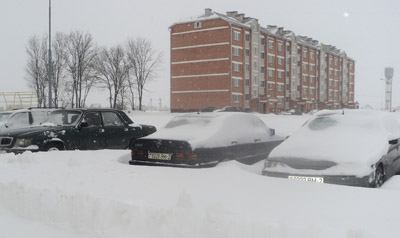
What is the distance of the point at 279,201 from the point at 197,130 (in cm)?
326

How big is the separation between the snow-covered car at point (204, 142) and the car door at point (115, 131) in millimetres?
3512

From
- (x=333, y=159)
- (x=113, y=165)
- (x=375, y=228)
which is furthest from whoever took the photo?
(x=113, y=165)

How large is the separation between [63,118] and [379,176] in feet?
27.0

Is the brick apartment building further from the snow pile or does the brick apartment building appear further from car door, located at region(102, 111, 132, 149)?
the snow pile

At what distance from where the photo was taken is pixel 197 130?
7.10 m

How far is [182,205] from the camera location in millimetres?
3990

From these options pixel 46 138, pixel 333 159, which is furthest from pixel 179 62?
pixel 333 159

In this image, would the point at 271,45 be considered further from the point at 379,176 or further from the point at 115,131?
the point at 379,176

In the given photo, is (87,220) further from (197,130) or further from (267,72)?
(267,72)

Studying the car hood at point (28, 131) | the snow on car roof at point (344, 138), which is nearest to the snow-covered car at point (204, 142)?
the snow on car roof at point (344, 138)

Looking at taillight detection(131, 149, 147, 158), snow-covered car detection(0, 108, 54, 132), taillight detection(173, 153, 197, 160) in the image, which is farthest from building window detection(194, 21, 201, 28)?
taillight detection(173, 153, 197, 160)

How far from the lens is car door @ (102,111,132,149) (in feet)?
35.0

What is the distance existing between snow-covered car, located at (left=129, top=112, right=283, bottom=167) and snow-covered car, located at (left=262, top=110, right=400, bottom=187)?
3.16 feet

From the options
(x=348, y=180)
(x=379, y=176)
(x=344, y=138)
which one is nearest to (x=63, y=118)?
(x=344, y=138)
